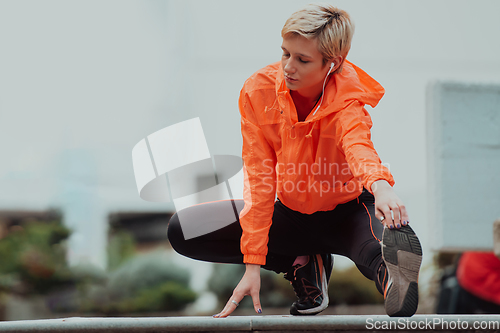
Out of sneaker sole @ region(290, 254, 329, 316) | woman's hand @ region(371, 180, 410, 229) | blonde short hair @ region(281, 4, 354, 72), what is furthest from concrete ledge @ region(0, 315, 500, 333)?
blonde short hair @ region(281, 4, 354, 72)

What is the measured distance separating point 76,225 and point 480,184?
5401mm

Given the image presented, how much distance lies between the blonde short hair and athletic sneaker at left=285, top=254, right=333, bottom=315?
87cm

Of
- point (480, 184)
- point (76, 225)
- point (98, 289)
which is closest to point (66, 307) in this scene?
point (98, 289)

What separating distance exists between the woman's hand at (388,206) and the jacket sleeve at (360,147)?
0.7 inches

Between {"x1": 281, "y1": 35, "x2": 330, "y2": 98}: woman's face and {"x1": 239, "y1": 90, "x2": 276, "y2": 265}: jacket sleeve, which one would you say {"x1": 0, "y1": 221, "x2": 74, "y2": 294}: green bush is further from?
{"x1": 281, "y1": 35, "x2": 330, "y2": 98}: woman's face

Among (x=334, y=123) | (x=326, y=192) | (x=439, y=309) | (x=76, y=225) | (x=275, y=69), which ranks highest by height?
(x=275, y=69)

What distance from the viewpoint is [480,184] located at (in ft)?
13.1

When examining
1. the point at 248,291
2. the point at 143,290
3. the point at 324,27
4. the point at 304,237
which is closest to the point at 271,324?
the point at 248,291

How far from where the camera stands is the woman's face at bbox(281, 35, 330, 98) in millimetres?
1420

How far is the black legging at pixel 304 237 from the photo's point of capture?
1.58m

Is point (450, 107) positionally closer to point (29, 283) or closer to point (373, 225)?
point (373, 225)

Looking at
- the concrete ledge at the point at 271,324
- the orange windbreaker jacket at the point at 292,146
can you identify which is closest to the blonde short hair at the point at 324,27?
the orange windbreaker jacket at the point at 292,146

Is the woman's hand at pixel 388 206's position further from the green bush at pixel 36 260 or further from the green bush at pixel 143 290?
the green bush at pixel 36 260

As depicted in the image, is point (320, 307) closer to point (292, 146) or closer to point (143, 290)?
point (292, 146)
